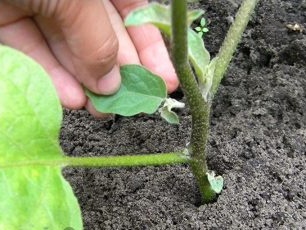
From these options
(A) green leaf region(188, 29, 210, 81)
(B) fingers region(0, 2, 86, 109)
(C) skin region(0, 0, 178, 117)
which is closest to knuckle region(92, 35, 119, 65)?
(C) skin region(0, 0, 178, 117)

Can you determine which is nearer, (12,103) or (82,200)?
(12,103)

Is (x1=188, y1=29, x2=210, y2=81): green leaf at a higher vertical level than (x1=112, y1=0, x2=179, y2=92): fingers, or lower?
higher

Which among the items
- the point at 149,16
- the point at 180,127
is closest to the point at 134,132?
the point at 180,127

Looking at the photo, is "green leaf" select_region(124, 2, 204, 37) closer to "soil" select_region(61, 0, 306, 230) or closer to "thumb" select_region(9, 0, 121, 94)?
"thumb" select_region(9, 0, 121, 94)

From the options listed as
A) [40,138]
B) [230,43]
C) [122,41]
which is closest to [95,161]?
[40,138]

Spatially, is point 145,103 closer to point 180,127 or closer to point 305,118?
point 180,127

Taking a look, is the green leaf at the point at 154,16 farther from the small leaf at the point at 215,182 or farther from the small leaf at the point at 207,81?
the small leaf at the point at 215,182

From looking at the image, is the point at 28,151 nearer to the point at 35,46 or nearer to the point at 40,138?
the point at 40,138
